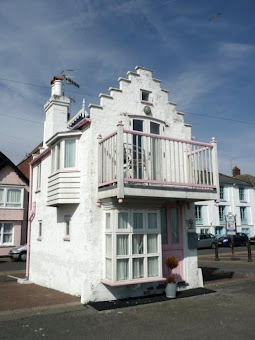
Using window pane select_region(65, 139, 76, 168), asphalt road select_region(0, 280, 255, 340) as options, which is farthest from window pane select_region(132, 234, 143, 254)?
window pane select_region(65, 139, 76, 168)

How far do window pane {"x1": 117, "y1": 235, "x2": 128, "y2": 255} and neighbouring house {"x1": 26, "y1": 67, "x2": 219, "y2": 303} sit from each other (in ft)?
0.09

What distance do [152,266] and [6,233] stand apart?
2069cm

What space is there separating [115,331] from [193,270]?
4550 millimetres

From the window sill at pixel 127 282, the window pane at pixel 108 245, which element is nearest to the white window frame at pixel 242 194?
the window sill at pixel 127 282

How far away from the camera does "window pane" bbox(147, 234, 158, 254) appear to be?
29.3 ft

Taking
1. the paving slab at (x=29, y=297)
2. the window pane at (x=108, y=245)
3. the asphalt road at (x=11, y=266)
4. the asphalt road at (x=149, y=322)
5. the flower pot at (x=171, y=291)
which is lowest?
the asphalt road at (x=11, y=266)

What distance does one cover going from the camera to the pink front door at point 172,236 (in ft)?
32.4

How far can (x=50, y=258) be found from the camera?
11258 millimetres

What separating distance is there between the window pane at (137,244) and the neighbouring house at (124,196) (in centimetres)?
3

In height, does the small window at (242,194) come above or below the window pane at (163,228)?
above

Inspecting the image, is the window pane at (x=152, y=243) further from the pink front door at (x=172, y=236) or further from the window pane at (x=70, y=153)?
the window pane at (x=70, y=153)

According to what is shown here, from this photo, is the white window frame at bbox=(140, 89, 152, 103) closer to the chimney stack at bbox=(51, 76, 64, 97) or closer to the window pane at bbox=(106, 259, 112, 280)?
the chimney stack at bbox=(51, 76, 64, 97)

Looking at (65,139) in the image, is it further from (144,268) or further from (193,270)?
(193,270)

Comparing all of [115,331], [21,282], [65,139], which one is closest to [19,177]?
[21,282]
